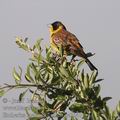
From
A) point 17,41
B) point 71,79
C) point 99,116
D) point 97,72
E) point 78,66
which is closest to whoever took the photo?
point 99,116

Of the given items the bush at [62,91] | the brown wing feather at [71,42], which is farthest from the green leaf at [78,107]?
the brown wing feather at [71,42]

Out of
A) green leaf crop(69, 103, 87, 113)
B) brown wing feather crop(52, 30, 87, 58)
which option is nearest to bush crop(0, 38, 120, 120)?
green leaf crop(69, 103, 87, 113)

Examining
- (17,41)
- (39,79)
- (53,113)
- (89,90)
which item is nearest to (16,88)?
(39,79)

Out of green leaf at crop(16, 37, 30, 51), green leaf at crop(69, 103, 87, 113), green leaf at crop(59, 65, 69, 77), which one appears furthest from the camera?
green leaf at crop(16, 37, 30, 51)

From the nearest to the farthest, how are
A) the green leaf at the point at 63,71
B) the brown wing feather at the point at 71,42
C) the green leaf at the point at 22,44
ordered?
the green leaf at the point at 63,71, the green leaf at the point at 22,44, the brown wing feather at the point at 71,42

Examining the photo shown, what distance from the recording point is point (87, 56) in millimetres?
2393

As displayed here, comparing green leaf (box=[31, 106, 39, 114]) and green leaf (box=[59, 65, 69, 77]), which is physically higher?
green leaf (box=[59, 65, 69, 77])

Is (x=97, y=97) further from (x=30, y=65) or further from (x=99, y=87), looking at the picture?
(x=30, y=65)

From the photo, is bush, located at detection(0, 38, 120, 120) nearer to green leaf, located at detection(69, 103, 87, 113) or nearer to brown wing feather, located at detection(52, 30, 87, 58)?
green leaf, located at detection(69, 103, 87, 113)

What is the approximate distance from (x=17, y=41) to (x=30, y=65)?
37 cm

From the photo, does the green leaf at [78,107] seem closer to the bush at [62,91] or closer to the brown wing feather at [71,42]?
the bush at [62,91]

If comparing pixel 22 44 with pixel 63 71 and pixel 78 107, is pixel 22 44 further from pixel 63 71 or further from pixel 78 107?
pixel 78 107

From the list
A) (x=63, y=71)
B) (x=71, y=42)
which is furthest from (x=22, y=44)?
(x=71, y=42)

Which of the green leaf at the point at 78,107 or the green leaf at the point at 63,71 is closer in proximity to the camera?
the green leaf at the point at 78,107
